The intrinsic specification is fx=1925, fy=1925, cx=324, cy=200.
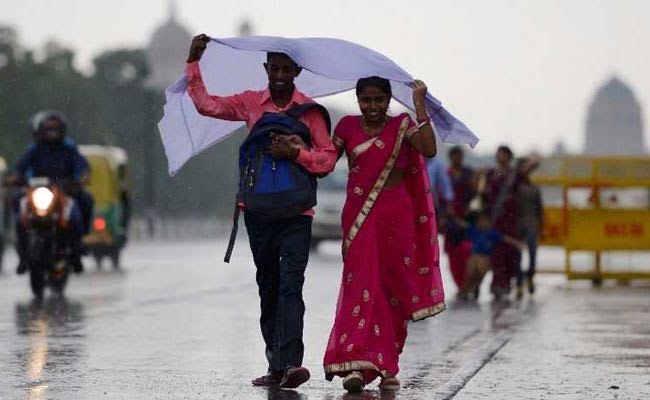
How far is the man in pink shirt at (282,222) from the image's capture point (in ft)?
30.2

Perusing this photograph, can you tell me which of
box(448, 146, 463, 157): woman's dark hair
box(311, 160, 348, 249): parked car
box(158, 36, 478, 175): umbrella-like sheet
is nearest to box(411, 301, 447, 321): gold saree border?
box(158, 36, 478, 175): umbrella-like sheet

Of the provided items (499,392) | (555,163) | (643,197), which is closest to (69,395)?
(499,392)

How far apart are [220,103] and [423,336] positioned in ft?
14.3

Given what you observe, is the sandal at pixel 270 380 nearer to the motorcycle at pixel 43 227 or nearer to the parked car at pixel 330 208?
the motorcycle at pixel 43 227

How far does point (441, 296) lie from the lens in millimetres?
9617

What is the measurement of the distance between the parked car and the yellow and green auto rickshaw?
4564 mm

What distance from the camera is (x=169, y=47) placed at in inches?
6964

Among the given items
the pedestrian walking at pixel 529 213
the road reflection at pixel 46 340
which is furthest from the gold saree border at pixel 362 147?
the pedestrian walking at pixel 529 213

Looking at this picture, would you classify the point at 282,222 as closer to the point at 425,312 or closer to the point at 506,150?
the point at 425,312

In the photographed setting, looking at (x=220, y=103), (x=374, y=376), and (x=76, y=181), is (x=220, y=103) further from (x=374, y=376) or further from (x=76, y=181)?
(x=76, y=181)

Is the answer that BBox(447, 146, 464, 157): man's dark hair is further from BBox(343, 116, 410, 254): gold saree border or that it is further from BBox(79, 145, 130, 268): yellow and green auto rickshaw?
BBox(343, 116, 410, 254): gold saree border

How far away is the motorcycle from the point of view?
57.6ft

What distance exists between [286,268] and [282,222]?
23 cm

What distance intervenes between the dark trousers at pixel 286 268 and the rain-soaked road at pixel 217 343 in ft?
Result: 0.67
